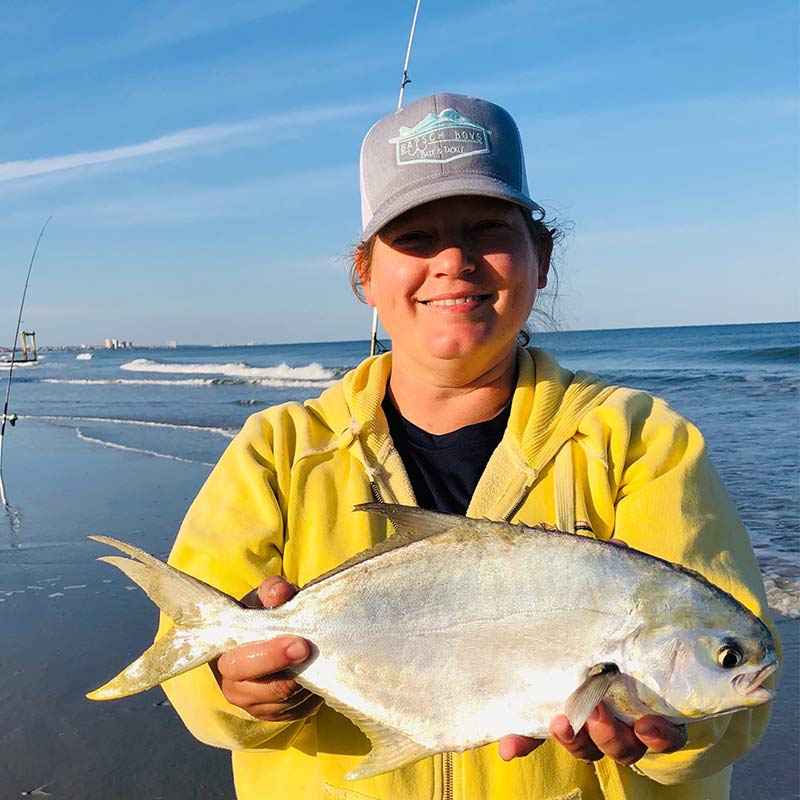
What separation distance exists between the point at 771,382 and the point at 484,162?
75.4 feet

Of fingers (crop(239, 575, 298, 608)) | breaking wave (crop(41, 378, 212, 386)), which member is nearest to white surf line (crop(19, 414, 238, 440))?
breaking wave (crop(41, 378, 212, 386))

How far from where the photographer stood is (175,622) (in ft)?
6.52

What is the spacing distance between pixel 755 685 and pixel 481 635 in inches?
25.1

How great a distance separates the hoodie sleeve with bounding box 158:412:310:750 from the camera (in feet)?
6.82

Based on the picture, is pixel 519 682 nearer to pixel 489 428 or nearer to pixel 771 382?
pixel 489 428

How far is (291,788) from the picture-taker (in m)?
2.28

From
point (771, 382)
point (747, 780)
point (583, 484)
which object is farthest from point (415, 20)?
point (771, 382)

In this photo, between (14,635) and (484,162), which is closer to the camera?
(484,162)

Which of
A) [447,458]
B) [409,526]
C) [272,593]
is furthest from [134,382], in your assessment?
[409,526]

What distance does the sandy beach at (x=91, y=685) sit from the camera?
163 inches

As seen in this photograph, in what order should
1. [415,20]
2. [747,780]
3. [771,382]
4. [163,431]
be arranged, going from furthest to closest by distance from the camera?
[771,382] → [163,431] → [415,20] → [747,780]

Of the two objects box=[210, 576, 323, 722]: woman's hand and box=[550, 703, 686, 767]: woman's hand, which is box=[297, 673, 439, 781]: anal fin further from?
box=[550, 703, 686, 767]: woman's hand

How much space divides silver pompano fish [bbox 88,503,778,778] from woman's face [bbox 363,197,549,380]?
72cm

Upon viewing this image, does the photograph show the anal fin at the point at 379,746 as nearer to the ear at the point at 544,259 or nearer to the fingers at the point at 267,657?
the fingers at the point at 267,657
